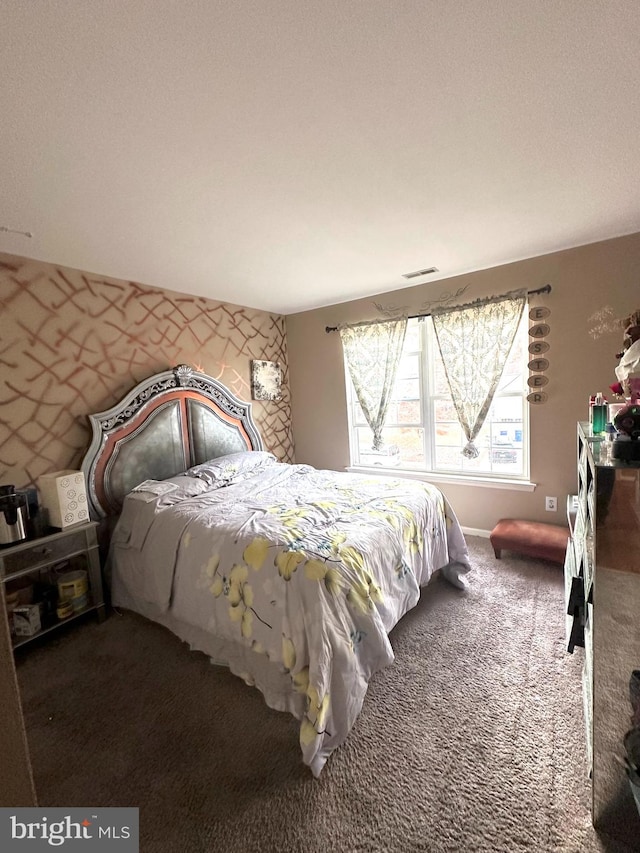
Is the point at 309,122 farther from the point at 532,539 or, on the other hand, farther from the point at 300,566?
the point at 532,539

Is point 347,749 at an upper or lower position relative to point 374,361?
lower

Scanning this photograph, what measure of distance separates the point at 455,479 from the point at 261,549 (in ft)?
7.64

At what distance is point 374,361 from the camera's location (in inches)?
145

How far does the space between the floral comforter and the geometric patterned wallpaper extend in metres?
0.68

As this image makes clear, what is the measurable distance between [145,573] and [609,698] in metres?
2.33

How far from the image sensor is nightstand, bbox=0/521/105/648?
203 cm

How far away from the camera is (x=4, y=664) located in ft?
1.93

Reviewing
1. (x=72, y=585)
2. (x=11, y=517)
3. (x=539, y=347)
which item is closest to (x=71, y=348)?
(x=11, y=517)

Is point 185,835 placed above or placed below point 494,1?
below

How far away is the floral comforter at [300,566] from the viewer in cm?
147

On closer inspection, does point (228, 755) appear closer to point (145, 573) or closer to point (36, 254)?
point (145, 573)

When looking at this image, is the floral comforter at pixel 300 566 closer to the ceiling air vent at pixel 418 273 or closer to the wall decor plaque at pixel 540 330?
the wall decor plaque at pixel 540 330

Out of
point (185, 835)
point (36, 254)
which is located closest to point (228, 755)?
point (185, 835)

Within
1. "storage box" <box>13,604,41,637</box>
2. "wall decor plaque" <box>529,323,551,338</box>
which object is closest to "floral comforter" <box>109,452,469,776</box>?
"storage box" <box>13,604,41,637</box>
